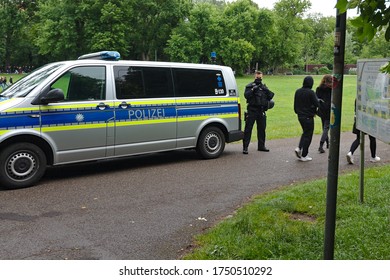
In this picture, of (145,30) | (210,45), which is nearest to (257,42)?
(210,45)

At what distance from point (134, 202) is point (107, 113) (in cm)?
220

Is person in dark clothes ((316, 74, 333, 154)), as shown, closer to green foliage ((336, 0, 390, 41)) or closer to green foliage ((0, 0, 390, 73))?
green foliage ((336, 0, 390, 41))

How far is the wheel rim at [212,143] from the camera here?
10078 millimetres

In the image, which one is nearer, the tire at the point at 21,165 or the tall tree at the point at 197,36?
the tire at the point at 21,165

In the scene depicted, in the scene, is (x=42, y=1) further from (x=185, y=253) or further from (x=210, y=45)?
(x=185, y=253)

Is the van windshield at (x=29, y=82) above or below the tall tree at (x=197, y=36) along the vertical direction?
below

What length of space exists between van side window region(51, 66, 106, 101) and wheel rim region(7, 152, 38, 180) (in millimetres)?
1160

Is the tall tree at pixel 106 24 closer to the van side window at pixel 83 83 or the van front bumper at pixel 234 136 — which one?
the van front bumper at pixel 234 136

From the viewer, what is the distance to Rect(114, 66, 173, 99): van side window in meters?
8.53

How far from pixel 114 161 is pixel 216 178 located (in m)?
2.62

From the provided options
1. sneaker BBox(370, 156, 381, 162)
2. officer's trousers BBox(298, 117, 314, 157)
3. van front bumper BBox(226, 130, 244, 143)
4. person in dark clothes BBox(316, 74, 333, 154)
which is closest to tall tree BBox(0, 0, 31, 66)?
van front bumper BBox(226, 130, 244, 143)

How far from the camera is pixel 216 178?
27.1 feet

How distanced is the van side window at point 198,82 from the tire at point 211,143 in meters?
0.82

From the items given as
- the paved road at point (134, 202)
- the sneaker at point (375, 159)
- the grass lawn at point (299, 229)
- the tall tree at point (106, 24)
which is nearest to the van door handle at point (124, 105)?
the paved road at point (134, 202)
